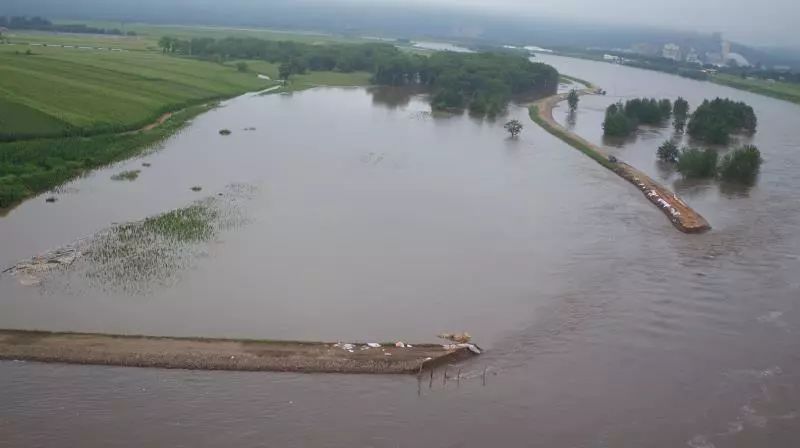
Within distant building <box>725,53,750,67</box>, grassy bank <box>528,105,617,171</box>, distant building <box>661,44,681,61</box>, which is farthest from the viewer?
distant building <box>661,44,681,61</box>

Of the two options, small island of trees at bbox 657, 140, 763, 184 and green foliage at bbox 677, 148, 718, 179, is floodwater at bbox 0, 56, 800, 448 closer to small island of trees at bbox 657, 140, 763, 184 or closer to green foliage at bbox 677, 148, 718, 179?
green foliage at bbox 677, 148, 718, 179

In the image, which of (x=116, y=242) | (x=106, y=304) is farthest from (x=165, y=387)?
(x=116, y=242)

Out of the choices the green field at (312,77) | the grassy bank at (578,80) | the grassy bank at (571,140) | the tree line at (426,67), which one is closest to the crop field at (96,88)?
the green field at (312,77)

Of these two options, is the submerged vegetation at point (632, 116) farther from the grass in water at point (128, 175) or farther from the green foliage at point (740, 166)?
the grass in water at point (128, 175)

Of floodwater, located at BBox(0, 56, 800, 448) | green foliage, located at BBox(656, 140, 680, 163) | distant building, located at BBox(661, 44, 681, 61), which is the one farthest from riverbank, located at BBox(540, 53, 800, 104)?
floodwater, located at BBox(0, 56, 800, 448)

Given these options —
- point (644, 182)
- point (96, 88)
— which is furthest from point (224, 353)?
point (96, 88)

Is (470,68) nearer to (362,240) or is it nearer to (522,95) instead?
(522,95)
